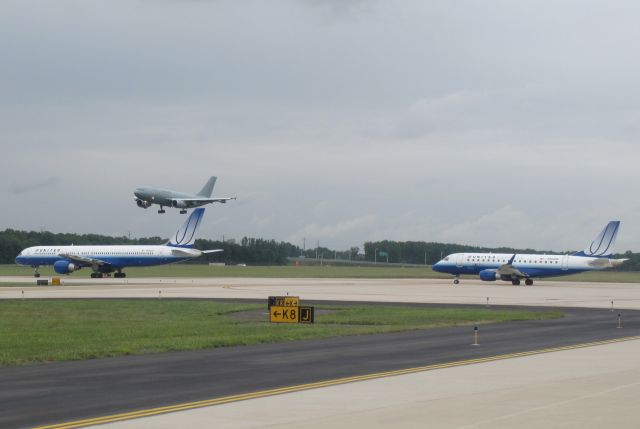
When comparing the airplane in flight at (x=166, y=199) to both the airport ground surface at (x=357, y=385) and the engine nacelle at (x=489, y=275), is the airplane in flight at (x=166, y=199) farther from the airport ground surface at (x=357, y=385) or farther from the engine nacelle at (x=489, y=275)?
the airport ground surface at (x=357, y=385)

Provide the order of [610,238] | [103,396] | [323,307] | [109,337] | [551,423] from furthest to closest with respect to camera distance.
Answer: [610,238]
[323,307]
[109,337]
[103,396]
[551,423]

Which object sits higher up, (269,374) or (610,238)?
(610,238)

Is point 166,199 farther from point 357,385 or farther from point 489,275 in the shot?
point 357,385

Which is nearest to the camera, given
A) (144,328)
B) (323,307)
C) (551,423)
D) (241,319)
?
(551,423)

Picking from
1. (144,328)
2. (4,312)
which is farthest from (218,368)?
(4,312)

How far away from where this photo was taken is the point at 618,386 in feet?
65.4

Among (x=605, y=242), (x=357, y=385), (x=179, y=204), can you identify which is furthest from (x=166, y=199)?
(x=357, y=385)

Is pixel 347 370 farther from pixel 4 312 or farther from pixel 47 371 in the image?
pixel 4 312

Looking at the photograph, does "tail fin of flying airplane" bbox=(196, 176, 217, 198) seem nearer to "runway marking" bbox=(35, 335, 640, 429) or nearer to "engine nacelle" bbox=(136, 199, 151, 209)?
"engine nacelle" bbox=(136, 199, 151, 209)

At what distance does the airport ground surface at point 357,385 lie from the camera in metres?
16.2

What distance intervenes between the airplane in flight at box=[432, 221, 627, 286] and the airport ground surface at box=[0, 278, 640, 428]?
65.2m

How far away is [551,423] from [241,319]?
28892 mm

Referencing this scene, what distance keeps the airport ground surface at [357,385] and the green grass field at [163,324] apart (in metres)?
2.09

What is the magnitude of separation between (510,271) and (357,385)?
79.9m
